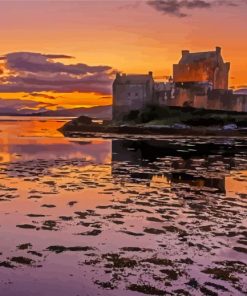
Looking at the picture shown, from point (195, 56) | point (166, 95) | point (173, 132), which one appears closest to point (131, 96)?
point (166, 95)

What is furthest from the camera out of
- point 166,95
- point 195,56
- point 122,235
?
point 195,56

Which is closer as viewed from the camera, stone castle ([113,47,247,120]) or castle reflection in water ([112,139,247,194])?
castle reflection in water ([112,139,247,194])

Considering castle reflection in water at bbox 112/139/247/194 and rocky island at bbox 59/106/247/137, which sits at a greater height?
rocky island at bbox 59/106/247/137

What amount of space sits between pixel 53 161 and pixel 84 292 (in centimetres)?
2296

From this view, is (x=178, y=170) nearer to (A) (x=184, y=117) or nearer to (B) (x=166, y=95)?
(A) (x=184, y=117)

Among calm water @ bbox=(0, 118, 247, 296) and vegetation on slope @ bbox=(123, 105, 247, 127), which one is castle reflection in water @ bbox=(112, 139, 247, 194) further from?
vegetation on slope @ bbox=(123, 105, 247, 127)

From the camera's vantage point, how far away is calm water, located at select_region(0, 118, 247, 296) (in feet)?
25.8

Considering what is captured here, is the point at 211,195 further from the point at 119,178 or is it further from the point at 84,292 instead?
the point at 84,292

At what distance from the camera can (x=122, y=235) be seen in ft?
36.1

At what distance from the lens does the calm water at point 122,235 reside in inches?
309

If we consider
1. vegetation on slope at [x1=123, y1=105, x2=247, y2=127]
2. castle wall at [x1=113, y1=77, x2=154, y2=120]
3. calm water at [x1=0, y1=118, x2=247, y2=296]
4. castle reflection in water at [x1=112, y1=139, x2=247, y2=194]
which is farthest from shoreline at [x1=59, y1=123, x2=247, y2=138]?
calm water at [x1=0, y1=118, x2=247, y2=296]

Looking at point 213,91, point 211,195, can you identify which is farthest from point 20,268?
point 213,91

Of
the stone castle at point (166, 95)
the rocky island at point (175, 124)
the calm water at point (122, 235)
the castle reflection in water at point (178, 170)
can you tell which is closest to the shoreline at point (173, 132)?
the rocky island at point (175, 124)

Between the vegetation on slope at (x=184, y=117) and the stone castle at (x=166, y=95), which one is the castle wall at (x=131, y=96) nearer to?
the stone castle at (x=166, y=95)
